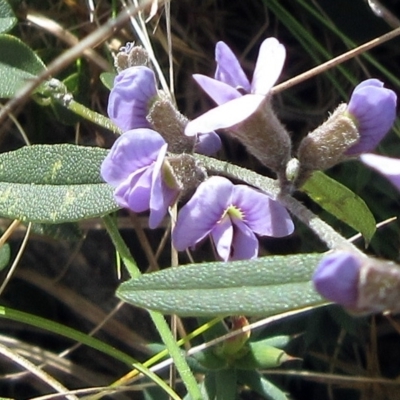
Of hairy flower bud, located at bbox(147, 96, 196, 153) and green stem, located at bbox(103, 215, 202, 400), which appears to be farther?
green stem, located at bbox(103, 215, 202, 400)

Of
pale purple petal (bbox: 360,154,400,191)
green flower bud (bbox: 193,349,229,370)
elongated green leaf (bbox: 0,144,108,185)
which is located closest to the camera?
pale purple petal (bbox: 360,154,400,191)

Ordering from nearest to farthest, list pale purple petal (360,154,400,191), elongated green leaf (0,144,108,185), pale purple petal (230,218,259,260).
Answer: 1. pale purple petal (360,154,400,191)
2. pale purple petal (230,218,259,260)
3. elongated green leaf (0,144,108,185)

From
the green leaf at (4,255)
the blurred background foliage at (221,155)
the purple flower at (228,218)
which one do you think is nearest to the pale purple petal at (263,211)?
the purple flower at (228,218)

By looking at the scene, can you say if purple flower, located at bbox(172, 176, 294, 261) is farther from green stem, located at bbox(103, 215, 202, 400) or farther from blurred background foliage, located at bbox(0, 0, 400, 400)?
blurred background foliage, located at bbox(0, 0, 400, 400)

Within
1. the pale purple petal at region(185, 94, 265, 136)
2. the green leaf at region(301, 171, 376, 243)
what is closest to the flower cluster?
the pale purple petal at region(185, 94, 265, 136)

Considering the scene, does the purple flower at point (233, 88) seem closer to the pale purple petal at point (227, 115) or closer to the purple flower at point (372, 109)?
the pale purple petal at point (227, 115)

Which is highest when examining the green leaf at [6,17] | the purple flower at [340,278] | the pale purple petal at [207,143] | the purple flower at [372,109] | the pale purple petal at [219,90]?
the green leaf at [6,17]

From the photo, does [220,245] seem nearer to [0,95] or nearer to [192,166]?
[192,166]
